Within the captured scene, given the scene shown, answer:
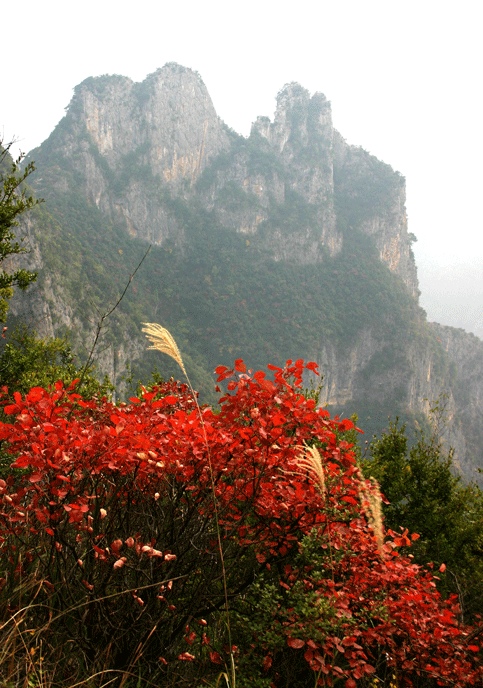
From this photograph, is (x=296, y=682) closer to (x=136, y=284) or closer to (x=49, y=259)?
(x=49, y=259)

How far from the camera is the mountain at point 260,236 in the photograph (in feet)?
323

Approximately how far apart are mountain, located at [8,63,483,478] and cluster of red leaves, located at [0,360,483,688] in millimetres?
78139

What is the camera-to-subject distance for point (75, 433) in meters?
2.53

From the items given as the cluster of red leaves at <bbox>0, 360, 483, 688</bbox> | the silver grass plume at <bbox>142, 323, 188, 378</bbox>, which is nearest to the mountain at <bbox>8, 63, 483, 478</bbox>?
the cluster of red leaves at <bbox>0, 360, 483, 688</bbox>

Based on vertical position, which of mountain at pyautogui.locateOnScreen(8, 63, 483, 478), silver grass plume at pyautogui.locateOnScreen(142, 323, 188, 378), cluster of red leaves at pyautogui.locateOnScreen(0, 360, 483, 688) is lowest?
cluster of red leaves at pyautogui.locateOnScreen(0, 360, 483, 688)

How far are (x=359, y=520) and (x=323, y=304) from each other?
11311 centimetres

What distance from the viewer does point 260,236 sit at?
12000 centimetres

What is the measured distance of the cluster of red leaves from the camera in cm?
Answer: 235

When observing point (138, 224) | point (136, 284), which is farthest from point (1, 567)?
point (138, 224)

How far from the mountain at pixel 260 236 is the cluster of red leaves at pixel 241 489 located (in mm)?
78139

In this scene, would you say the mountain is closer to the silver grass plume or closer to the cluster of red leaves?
the cluster of red leaves

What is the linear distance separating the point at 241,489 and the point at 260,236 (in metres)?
121

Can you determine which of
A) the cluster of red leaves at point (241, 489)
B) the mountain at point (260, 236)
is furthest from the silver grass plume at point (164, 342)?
the mountain at point (260, 236)

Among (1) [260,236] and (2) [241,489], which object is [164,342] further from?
(1) [260,236]
